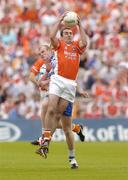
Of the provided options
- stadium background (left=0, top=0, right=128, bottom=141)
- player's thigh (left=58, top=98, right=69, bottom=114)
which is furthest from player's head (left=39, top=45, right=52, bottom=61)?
stadium background (left=0, top=0, right=128, bottom=141)

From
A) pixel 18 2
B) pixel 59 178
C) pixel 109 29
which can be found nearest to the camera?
pixel 59 178

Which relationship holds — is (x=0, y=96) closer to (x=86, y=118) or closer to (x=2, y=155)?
(x=86, y=118)

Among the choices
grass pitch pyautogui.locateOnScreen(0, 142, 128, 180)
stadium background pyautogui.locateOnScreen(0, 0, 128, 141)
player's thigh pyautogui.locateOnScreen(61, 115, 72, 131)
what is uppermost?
stadium background pyautogui.locateOnScreen(0, 0, 128, 141)

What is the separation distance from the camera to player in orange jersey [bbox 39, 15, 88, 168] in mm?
14469

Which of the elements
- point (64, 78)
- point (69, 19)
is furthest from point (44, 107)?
point (69, 19)

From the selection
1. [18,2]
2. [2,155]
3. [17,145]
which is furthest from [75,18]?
[18,2]

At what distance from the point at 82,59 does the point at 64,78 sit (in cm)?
1413

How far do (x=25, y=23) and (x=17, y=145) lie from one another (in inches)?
412

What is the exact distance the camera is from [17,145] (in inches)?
864

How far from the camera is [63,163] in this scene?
16062 mm

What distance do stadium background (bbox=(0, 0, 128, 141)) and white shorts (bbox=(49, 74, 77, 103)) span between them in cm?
1074

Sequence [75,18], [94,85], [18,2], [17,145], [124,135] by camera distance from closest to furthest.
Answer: [75,18]
[17,145]
[124,135]
[94,85]
[18,2]

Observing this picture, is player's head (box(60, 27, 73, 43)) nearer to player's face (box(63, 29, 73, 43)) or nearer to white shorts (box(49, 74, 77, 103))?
player's face (box(63, 29, 73, 43))

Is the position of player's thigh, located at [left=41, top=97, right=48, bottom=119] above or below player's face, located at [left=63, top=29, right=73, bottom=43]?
below
